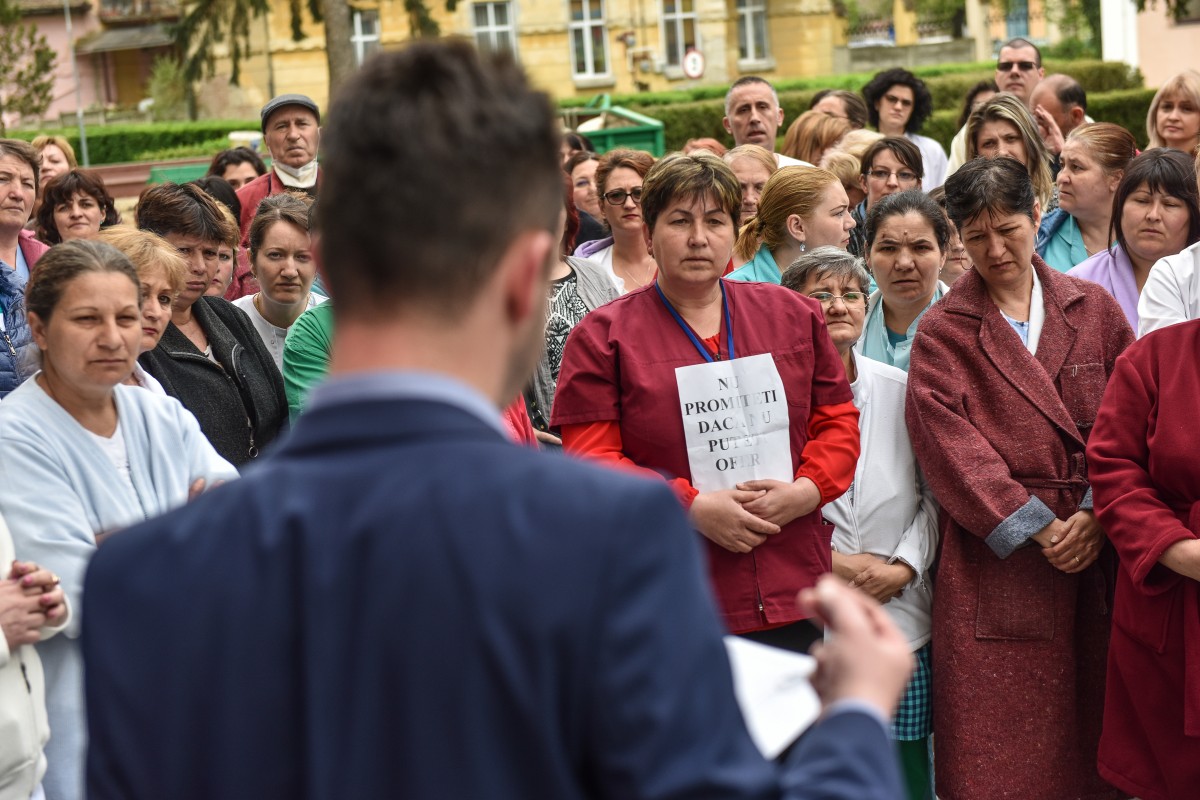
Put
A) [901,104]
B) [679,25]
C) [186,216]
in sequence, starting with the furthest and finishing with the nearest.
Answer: [679,25] → [901,104] → [186,216]

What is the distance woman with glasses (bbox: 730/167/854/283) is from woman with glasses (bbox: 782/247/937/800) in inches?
48.0

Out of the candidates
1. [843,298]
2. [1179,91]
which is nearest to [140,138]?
[1179,91]

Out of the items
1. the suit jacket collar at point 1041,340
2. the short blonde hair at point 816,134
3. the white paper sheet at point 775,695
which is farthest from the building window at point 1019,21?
the white paper sheet at point 775,695

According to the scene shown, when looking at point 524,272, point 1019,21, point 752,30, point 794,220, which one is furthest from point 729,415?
point 1019,21

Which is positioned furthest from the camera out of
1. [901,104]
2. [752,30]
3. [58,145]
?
[752,30]

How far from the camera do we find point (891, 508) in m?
4.55

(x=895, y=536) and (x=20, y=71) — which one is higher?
(x=20, y=71)

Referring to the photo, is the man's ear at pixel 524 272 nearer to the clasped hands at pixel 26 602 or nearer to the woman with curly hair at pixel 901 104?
the clasped hands at pixel 26 602

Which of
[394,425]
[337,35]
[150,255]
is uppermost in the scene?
[337,35]

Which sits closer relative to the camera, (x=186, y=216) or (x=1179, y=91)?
(x=186, y=216)

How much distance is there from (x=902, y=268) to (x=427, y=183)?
394 cm

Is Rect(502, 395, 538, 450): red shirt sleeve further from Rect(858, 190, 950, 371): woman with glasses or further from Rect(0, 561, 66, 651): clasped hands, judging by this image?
Rect(0, 561, 66, 651): clasped hands

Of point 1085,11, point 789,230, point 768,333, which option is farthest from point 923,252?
point 1085,11

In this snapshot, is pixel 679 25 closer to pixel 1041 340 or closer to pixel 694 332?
pixel 1041 340
